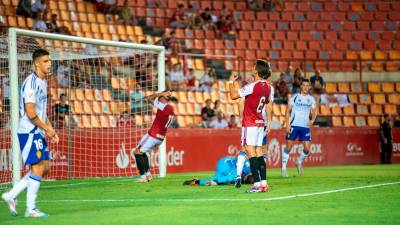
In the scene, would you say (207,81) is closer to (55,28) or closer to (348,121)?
(55,28)

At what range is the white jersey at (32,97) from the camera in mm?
10812

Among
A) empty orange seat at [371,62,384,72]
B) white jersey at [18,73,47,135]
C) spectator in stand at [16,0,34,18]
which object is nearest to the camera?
white jersey at [18,73,47,135]

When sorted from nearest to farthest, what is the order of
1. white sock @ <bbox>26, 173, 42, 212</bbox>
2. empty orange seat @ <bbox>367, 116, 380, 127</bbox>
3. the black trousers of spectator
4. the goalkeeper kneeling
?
white sock @ <bbox>26, 173, 42, 212</bbox> → the goalkeeper kneeling → the black trousers of spectator → empty orange seat @ <bbox>367, 116, 380, 127</bbox>

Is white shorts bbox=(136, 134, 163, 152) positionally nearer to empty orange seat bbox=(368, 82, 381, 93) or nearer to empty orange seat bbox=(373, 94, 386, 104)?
empty orange seat bbox=(373, 94, 386, 104)

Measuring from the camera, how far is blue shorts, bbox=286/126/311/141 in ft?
67.3

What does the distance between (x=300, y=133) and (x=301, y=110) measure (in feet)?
1.85

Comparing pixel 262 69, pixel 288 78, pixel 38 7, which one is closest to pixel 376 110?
pixel 288 78

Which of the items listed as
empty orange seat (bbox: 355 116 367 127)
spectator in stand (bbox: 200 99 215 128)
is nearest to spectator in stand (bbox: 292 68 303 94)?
empty orange seat (bbox: 355 116 367 127)

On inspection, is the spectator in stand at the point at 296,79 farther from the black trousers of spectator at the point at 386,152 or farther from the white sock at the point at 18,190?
the white sock at the point at 18,190

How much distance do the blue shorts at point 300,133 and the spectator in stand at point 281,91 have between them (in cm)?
898

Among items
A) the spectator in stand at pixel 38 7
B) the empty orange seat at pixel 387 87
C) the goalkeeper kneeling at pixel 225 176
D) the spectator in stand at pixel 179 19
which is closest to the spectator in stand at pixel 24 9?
the spectator in stand at pixel 38 7

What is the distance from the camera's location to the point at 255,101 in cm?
1428

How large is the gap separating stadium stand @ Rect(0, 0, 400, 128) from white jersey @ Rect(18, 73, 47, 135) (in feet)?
42.9

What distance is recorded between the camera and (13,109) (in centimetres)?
1623
